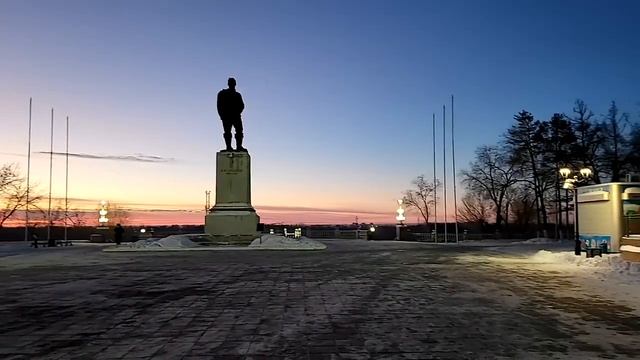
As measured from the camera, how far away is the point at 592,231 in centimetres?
2555

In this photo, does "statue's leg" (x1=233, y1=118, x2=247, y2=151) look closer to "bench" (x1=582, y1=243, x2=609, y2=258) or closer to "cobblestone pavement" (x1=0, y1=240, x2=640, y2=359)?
"cobblestone pavement" (x1=0, y1=240, x2=640, y2=359)

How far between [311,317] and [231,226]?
76.8 feet

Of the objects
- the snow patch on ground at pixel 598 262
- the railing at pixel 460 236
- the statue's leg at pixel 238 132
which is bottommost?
the railing at pixel 460 236

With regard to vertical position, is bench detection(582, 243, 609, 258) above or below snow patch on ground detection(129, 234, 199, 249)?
above


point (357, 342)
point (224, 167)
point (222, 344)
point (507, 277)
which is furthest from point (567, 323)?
point (224, 167)

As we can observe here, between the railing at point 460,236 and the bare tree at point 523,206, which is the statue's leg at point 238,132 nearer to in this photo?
the railing at point 460,236

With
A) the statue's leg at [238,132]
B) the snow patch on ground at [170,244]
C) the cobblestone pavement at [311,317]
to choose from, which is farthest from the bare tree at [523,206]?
the cobblestone pavement at [311,317]

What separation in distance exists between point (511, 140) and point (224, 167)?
35.6 m

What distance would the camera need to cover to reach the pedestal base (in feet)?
107

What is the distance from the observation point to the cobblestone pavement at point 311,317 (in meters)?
7.31

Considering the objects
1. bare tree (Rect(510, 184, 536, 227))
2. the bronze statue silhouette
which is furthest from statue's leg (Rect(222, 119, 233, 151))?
bare tree (Rect(510, 184, 536, 227))

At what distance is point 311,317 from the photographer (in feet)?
31.7

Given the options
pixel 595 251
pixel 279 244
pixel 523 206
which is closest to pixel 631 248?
pixel 595 251

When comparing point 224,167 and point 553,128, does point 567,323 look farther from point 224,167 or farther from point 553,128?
point 553,128
